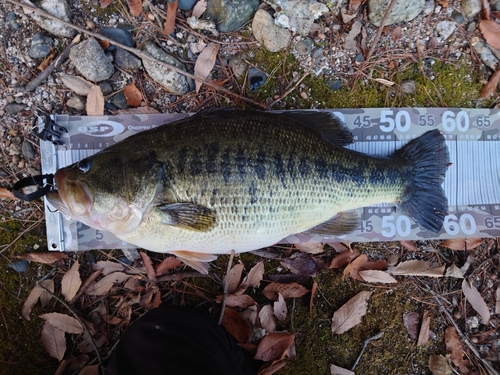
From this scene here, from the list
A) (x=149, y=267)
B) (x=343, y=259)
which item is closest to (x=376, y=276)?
(x=343, y=259)

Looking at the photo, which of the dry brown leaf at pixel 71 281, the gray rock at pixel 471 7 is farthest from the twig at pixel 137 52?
the gray rock at pixel 471 7

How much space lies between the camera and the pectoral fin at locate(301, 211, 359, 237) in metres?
2.73

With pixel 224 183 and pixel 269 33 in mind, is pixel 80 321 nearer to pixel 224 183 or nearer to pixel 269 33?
pixel 224 183

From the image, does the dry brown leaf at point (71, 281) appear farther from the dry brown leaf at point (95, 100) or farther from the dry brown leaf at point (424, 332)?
the dry brown leaf at point (424, 332)

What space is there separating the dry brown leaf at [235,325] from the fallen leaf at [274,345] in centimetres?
16

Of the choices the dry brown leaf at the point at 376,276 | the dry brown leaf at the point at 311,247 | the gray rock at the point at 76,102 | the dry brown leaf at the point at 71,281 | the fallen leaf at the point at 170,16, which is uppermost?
the fallen leaf at the point at 170,16

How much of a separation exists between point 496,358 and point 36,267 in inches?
166

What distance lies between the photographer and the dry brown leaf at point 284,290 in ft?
9.68

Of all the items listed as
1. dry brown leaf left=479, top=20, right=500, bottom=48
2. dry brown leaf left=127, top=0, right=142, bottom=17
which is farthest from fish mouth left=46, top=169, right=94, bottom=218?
dry brown leaf left=479, top=20, right=500, bottom=48

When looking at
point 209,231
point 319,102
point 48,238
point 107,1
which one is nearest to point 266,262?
point 209,231

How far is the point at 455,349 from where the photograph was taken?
10.1 ft

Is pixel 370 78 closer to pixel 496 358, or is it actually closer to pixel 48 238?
pixel 496 358

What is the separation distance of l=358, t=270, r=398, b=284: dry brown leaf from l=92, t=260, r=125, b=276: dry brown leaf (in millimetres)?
2150

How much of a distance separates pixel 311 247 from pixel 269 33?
1.90 meters
